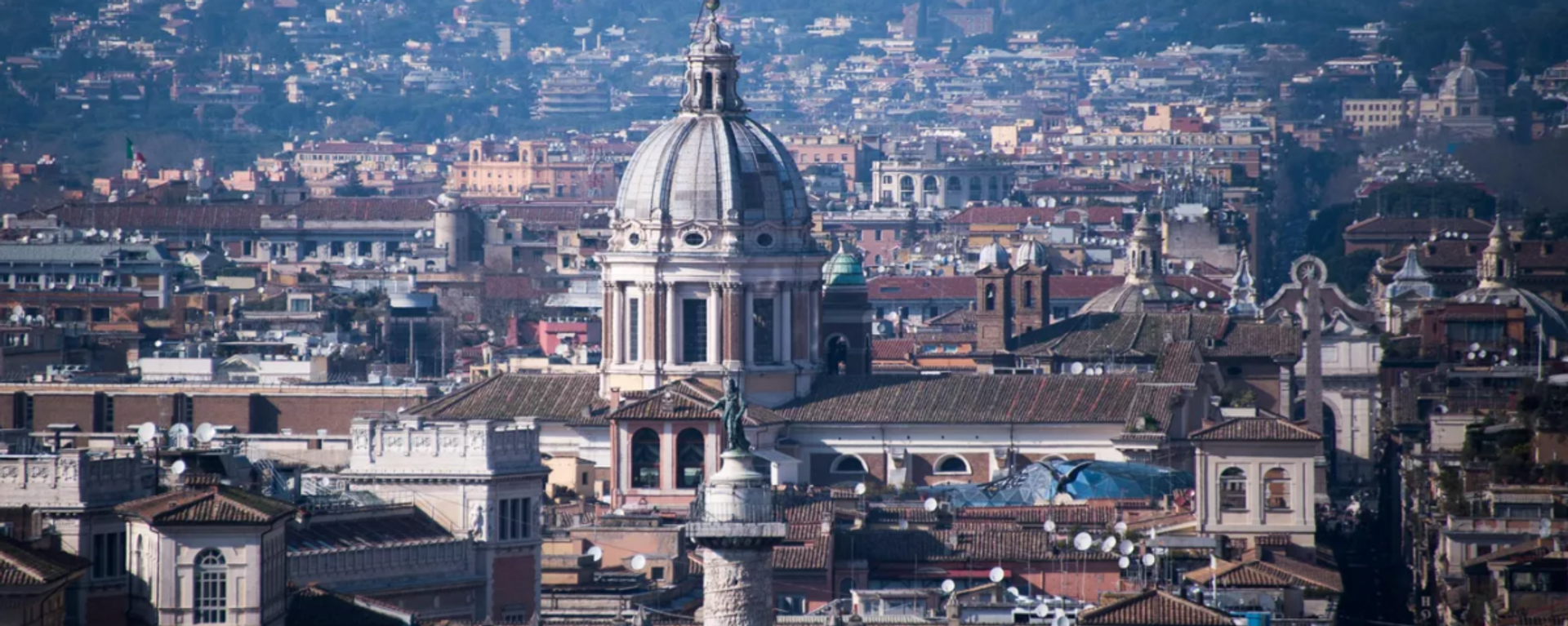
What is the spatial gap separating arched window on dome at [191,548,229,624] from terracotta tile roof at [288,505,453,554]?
4.04m

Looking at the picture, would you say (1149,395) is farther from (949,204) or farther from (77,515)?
(949,204)

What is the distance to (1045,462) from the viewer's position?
71375mm

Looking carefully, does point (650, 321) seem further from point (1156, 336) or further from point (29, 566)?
point (29, 566)

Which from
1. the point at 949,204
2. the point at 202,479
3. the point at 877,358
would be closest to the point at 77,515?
the point at 202,479

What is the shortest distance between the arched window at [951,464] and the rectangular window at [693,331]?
409 cm

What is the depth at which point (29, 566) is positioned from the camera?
1759 inches

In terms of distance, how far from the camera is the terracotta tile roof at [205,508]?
154 feet

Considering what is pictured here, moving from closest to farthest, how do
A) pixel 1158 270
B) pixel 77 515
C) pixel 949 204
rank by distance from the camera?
pixel 77 515
pixel 1158 270
pixel 949 204

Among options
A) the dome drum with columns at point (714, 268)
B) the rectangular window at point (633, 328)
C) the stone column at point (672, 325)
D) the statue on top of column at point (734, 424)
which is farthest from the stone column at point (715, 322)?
the statue on top of column at point (734, 424)

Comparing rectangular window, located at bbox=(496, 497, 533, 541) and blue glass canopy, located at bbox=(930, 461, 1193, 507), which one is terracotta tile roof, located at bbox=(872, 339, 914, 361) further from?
rectangular window, located at bbox=(496, 497, 533, 541)

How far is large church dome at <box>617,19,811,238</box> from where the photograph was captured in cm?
7775

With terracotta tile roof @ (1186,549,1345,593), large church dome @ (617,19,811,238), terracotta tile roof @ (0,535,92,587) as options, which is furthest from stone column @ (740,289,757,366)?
terracotta tile roof @ (0,535,92,587)

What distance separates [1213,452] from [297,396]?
29.2 metres

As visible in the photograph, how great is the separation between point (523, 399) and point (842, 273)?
666 cm
